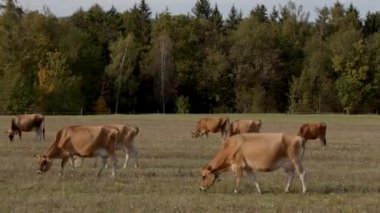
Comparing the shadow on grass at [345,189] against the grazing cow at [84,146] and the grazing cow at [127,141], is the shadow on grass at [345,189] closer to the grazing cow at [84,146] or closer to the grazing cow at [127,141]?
the grazing cow at [84,146]

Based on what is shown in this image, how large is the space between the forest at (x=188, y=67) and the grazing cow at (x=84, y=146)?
77.3 m

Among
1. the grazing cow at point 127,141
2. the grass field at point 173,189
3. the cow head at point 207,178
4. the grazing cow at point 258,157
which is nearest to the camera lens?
the grass field at point 173,189

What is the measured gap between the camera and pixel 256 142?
1838cm

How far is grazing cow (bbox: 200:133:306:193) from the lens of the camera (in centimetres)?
1803

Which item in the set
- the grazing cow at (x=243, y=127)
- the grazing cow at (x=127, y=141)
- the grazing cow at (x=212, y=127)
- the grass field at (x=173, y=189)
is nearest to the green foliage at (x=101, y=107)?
the grazing cow at (x=212, y=127)

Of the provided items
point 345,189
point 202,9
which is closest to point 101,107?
point 202,9

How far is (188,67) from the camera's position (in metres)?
109

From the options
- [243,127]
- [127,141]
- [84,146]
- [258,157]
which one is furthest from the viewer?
[243,127]

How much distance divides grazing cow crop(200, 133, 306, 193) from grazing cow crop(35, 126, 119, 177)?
394 cm

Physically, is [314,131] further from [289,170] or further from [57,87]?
[57,87]

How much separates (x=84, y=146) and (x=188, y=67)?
3480 inches

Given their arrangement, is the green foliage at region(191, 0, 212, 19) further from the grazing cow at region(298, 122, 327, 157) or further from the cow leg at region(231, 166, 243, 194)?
the cow leg at region(231, 166, 243, 194)

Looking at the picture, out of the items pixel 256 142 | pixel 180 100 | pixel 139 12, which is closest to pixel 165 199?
pixel 256 142

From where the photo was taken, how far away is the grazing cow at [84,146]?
21.1 meters
